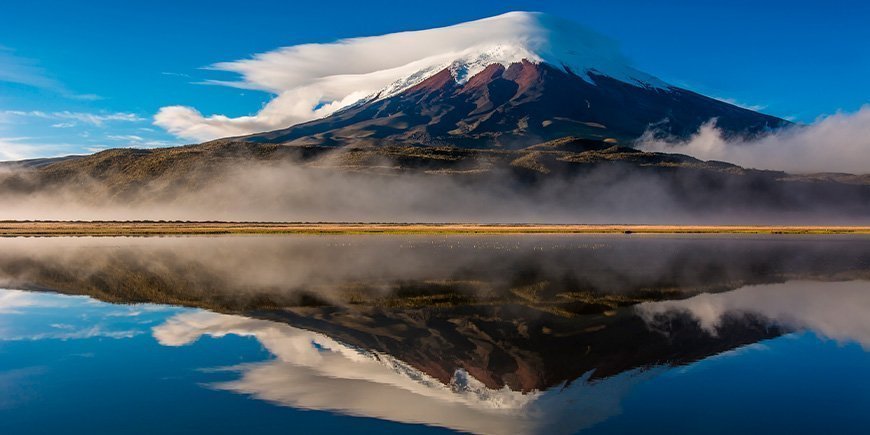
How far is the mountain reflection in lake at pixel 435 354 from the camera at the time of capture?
1312cm

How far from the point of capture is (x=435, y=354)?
18.3m

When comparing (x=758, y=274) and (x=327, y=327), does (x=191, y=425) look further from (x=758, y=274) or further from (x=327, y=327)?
(x=758, y=274)

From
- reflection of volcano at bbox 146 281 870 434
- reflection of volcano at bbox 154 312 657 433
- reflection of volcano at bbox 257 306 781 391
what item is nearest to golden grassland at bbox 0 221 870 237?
reflection of volcano at bbox 146 281 870 434

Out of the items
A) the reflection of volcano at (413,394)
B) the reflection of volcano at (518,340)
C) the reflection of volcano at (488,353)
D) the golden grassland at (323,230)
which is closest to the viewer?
the reflection of volcano at (413,394)

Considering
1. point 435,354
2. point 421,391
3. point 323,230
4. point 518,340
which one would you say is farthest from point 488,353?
point 323,230

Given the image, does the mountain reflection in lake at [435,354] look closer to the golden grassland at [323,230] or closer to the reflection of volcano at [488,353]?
the reflection of volcano at [488,353]

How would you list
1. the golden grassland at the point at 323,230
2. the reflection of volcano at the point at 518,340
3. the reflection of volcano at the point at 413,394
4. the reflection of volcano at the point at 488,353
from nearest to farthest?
the reflection of volcano at the point at 413,394
the reflection of volcano at the point at 488,353
the reflection of volcano at the point at 518,340
the golden grassland at the point at 323,230

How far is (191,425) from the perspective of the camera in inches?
487

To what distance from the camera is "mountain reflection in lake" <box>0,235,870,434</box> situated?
43.1ft

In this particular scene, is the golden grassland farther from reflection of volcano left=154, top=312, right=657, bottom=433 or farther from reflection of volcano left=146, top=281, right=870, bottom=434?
reflection of volcano left=154, top=312, right=657, bottom=433

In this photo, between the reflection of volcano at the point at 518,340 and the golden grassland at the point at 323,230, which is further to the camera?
the golden grassland at the point at 323,230

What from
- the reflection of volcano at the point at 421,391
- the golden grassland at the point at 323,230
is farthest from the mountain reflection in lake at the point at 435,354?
the golden grassland at the point at 323,230

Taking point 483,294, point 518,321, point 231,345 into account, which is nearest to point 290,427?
point 231,345

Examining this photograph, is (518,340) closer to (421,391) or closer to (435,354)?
(435,354)
